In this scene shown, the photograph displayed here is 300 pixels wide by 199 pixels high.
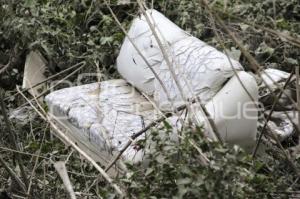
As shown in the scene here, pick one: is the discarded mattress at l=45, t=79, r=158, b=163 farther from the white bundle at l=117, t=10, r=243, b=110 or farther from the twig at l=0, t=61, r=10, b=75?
the twig at l=0, t=61, r=10, b=75

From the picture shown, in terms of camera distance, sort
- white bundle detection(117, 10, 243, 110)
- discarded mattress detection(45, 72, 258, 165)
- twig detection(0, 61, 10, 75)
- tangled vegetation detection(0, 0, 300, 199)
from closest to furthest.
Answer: tangled vegetation detection(0, 0, 300, 199), discarded mattress detection(45, 72, 258, 165), white bundle detection(117, 10, 243, 110), twig detection(0, 61, 10, 75)

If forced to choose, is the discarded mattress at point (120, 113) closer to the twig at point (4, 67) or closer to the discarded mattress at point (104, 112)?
the discarded mattress at point (104, 112)

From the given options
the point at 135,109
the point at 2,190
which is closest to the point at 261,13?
the point at 135,109

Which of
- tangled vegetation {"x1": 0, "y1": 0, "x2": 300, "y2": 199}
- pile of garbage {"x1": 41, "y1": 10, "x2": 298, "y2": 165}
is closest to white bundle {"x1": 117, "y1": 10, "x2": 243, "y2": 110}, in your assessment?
pile of garbage {"x1": 41, "y1": 10, "x2": 298, "y2": 165}

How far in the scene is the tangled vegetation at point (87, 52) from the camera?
2.75m

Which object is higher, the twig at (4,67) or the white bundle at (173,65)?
the white bundle at (173,65)

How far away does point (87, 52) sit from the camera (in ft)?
15.5

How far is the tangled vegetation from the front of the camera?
2752 millimetres

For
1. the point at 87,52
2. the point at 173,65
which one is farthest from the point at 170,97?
the point at 87,52

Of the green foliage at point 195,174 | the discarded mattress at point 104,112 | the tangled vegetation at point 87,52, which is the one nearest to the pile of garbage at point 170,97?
the discarded mattress at point 104,112

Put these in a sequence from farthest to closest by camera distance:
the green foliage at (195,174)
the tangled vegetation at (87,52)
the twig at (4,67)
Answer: the twig at (4,67) → the tangled vegetation at (87,52) → the green foliage at (195,174)

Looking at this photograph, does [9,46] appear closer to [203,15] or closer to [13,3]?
[13,3]

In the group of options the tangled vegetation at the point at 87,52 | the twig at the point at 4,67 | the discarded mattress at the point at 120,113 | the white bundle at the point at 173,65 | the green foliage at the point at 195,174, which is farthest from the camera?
the twig at the point at 4,67

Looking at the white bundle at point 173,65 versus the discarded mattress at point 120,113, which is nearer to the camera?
the discarded mattress at point 120,113
